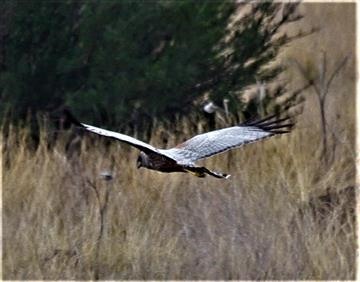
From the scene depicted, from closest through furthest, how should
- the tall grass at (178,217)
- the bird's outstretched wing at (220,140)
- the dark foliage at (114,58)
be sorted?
the bird's outstretched wing at (220,140) → the tall grass at (178,217) → the dark foliage at (114,58)

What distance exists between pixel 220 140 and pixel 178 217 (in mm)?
879

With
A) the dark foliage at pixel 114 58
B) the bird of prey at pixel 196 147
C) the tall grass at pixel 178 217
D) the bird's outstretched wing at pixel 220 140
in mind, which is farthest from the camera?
the dark foliage at pixel 114 58

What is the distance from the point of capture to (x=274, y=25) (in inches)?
284

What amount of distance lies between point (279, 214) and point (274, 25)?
7.37ft

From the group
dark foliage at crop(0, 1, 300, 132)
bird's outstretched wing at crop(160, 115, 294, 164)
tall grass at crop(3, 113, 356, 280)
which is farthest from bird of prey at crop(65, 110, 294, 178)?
dark foliage at crop(0, 1, 300, 132)

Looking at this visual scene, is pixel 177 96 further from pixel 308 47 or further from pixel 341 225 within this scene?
pixel 308 47

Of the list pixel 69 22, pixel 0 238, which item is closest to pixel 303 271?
pixel 0 238

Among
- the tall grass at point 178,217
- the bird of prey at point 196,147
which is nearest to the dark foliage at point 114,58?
the tall grass at point 178,217

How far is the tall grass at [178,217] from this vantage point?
4.84 metres

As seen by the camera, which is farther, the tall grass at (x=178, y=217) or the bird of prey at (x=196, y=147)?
the tall grass at (x=178, y=217)

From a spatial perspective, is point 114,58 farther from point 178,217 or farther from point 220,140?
point 220,140

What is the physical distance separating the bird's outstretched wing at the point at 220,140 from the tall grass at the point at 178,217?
512mm

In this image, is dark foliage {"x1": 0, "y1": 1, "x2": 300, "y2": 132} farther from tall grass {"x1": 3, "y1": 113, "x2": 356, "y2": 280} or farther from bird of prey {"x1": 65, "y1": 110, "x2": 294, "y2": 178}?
bird of prey {"x1": 65, "y1": 110, "x2": 294, "y2": 178}

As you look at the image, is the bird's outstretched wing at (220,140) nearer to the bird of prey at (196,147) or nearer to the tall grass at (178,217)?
the bird of prey at (196,147)
